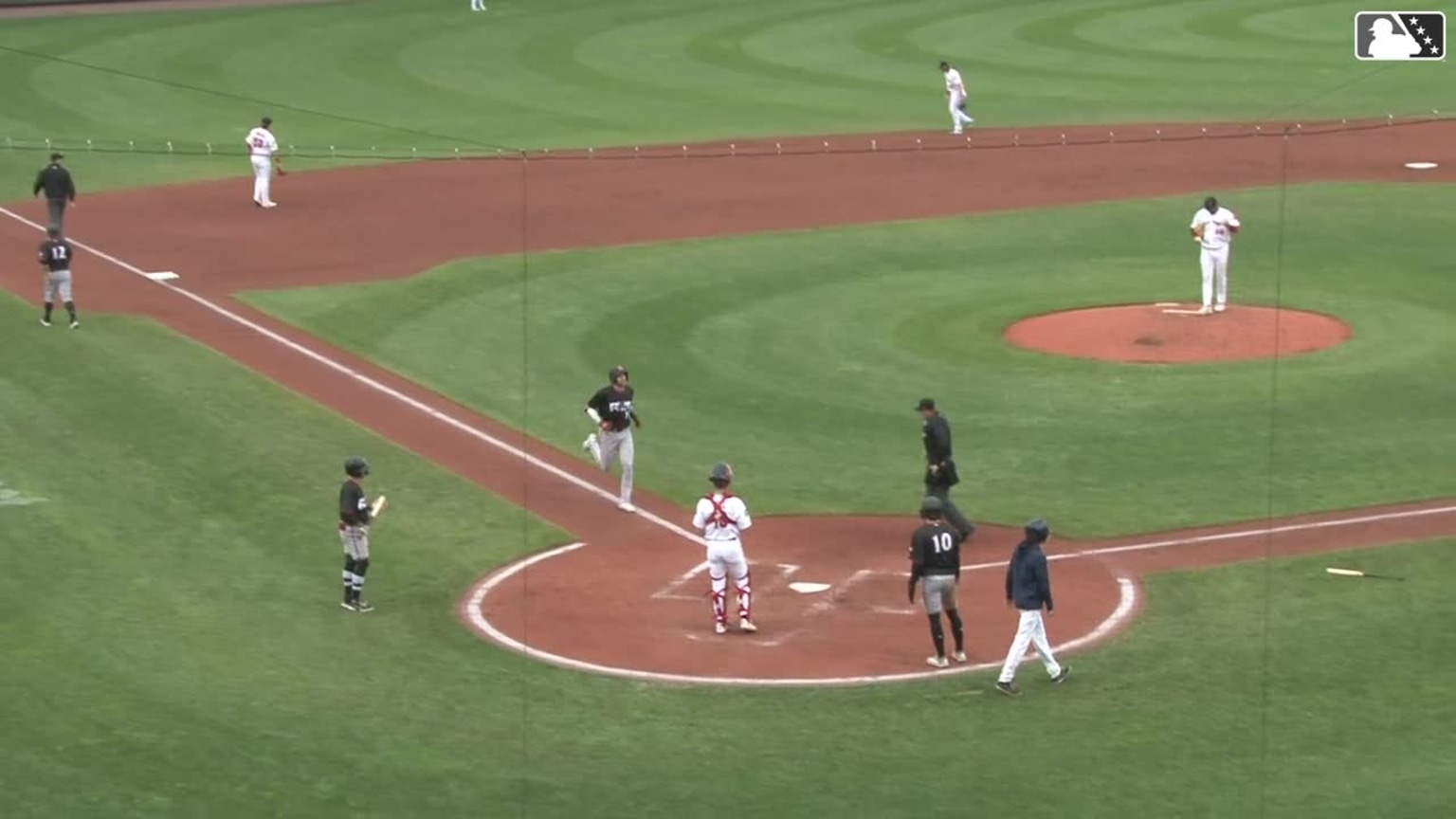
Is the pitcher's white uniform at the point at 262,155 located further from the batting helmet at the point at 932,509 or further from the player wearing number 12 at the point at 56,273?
the batting helmet at the point at 932,509

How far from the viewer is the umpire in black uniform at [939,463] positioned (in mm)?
26969

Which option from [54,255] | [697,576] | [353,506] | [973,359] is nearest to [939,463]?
[697,576]

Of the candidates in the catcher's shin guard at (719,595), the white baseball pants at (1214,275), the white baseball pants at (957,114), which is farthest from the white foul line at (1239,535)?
the white baseball pants at (957,114)

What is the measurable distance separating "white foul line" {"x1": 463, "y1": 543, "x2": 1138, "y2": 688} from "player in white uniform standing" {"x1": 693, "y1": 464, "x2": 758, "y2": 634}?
4.50 feet

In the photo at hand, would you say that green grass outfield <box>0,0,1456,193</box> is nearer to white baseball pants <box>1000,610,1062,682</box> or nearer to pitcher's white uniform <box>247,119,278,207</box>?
pitcher's white uniform <box>247,119,278,207</box>

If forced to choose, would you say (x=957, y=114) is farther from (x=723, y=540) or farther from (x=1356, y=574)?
(x=723, y=540)

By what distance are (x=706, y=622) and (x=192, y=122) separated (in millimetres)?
36630

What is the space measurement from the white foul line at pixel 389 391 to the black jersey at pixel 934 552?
496 centimetres

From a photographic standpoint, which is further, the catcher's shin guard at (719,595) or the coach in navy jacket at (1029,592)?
the catcher's shin guard at (719,595)

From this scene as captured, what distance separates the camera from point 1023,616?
22.2 metres

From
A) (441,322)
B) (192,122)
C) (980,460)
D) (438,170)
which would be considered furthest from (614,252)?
(192,122)

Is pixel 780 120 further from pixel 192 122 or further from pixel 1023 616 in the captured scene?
pixel 1023 616

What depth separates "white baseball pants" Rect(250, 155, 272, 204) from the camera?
153 ft

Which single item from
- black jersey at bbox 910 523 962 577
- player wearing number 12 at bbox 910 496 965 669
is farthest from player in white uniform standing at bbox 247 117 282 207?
black jersey at bbox 910 523 962 577
